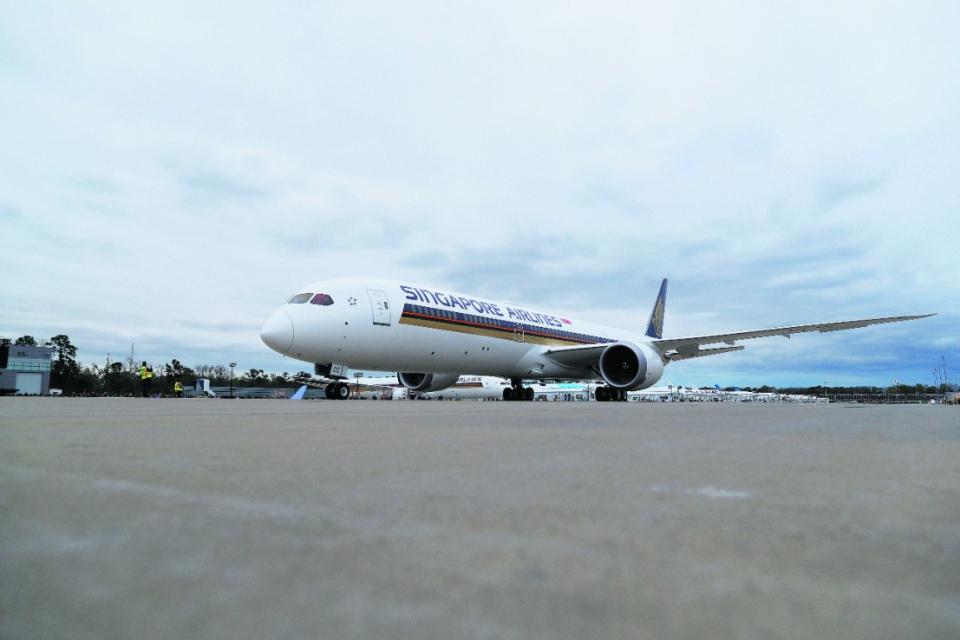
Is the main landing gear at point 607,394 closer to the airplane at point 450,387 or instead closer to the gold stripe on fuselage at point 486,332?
the gold stripe on fuselage at point 486,332

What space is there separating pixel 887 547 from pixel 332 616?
0.84 meters

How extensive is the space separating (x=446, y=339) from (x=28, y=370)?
1697 inches

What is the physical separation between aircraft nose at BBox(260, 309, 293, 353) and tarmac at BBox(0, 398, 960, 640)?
942cm

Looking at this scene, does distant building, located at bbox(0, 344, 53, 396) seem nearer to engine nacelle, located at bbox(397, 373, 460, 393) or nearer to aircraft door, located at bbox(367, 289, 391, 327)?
engine nacelle, located at bbox(397, 373, 460, 393)

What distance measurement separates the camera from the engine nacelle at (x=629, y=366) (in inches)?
547

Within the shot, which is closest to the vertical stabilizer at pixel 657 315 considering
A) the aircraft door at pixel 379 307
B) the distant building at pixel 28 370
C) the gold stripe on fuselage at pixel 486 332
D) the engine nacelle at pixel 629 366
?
the gold stripe on fuselage at pixel 486 332

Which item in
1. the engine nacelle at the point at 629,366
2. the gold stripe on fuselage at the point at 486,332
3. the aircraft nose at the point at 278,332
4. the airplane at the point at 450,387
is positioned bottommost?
the airplane at the point at 450,387

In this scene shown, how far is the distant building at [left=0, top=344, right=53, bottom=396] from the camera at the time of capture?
115 feet

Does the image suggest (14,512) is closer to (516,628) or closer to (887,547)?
(516,628)

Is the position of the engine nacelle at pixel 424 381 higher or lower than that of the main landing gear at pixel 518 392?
higher

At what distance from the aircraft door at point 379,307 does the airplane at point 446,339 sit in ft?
0.08

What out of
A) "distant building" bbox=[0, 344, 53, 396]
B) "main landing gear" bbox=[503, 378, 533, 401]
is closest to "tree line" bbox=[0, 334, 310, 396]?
"distant building" bbox=[0, 344, 53, 396]

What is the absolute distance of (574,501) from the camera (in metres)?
1.16

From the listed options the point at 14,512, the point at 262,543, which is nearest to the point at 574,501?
the point at 262,543
